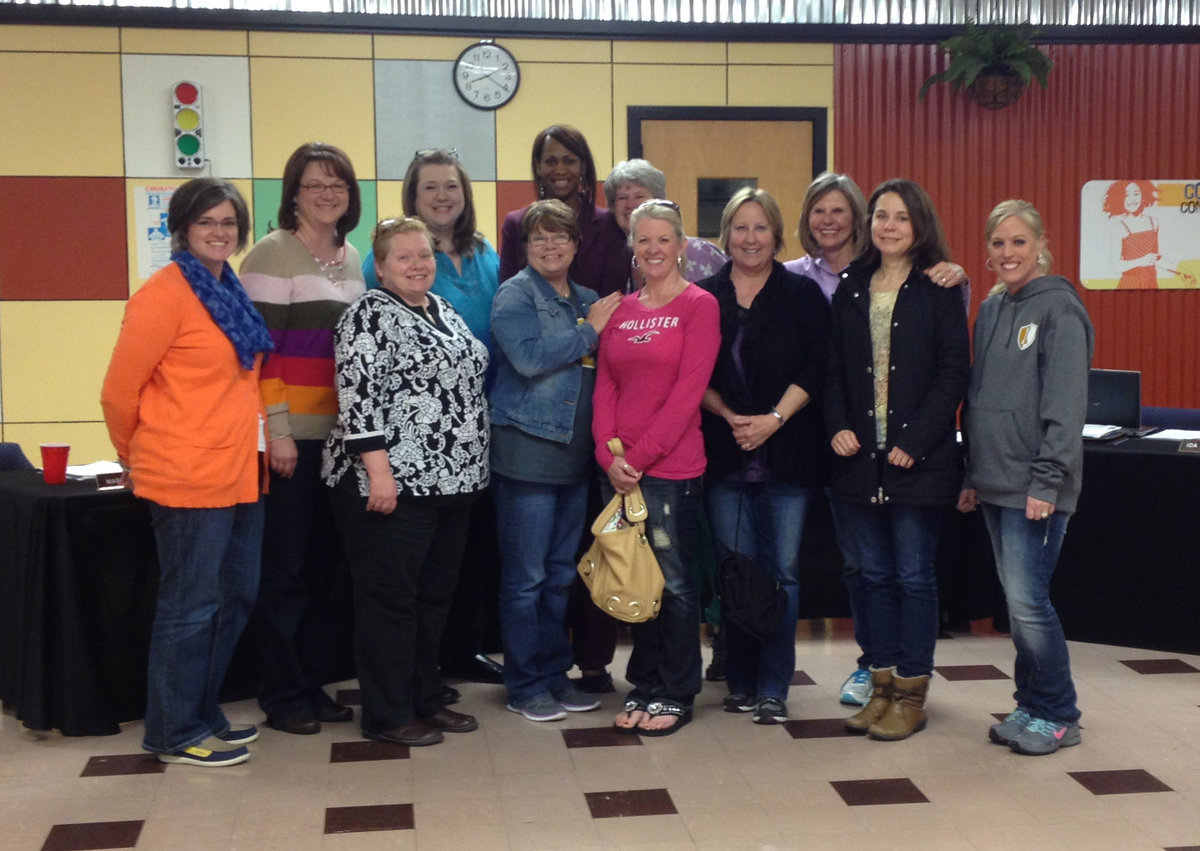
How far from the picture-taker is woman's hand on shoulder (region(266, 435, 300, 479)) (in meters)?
3.16

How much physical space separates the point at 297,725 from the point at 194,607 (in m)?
0.53

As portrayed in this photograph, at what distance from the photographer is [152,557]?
3.34 m

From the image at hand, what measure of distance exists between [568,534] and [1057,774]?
1.43m

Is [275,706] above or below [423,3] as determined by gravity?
below

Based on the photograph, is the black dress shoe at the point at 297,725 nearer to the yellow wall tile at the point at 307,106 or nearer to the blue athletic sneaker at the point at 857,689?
the blue athletic sneaker at the point at 857,689

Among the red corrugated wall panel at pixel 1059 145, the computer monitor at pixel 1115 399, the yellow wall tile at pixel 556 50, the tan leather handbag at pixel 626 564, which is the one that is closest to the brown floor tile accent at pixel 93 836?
the tan leather handbag at pixel 626 564

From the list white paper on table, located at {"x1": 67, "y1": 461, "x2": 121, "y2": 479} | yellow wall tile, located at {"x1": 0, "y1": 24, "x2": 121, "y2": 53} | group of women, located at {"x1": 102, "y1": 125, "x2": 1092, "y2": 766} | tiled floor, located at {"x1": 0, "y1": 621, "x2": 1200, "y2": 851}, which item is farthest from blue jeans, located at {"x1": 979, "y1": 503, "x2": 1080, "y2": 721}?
yellow wall tile, located at {"x1": 0, "y1": 24, "x2": 121, "y2": 53}

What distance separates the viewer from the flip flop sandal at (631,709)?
3320mm

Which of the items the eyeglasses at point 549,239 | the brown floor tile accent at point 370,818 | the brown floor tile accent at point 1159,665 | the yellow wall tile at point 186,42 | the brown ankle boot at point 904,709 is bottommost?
the brown floor tile accent at point 370,818

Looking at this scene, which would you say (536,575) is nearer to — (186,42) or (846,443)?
(846,443)

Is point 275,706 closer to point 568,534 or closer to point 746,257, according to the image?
point 568,534

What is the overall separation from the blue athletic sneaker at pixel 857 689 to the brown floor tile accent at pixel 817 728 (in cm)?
13

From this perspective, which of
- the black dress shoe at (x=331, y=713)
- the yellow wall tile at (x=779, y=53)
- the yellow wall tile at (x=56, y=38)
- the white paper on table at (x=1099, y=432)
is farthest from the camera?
the yellow wall tile at (x=779, y=53)

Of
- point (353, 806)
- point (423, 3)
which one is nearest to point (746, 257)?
point (353, 806)
